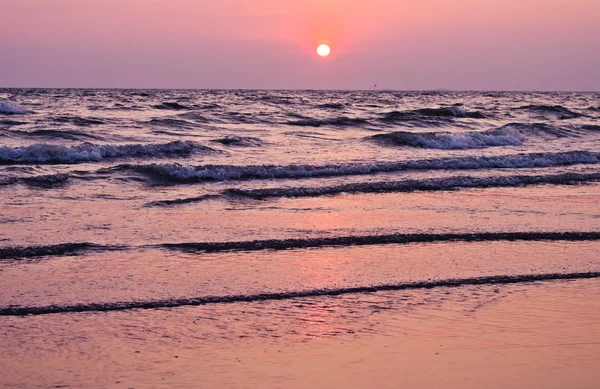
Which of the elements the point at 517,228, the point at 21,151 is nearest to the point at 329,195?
the point at 517,228

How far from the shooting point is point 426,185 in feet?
50.1

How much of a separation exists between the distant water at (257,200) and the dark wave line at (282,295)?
1.0 inches

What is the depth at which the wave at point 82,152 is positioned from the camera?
19406 mm

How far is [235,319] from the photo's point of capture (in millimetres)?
6473

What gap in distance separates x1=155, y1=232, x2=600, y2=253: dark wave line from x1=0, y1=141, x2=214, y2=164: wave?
1106 cm

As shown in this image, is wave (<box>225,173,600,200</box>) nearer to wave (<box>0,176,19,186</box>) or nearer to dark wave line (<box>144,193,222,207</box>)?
dark wave line (<box>144,193,222,207</box>)

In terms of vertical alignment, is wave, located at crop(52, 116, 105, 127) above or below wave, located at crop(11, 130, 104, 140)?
above

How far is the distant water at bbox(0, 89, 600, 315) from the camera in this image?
7988 mm

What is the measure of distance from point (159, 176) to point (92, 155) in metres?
4.40

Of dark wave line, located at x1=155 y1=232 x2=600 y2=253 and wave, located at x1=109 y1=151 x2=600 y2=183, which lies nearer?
dark wave line, located at x1=155 y1=232 x2=600 y2=253

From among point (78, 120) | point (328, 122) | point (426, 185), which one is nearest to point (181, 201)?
Result: point (426, 185)

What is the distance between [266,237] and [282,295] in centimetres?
269

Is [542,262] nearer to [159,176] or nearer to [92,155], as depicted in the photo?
[159,176]

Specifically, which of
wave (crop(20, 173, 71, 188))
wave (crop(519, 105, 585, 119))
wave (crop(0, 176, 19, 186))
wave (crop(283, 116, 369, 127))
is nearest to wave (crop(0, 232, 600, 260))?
wave (crop(20, 173, 71, 188))
